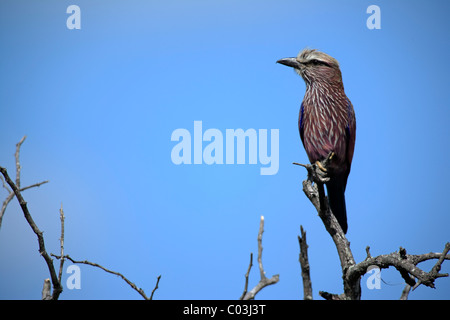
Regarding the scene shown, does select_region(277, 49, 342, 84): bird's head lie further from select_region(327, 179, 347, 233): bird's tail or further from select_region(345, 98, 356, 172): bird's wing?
select_region(327, 179, 347, 233): bird's tail

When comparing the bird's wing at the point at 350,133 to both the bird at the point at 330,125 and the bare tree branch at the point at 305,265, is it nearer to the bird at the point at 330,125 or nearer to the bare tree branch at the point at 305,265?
the bird at the point at 330,125

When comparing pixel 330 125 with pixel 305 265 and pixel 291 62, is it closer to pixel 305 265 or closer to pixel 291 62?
pixel 291 62

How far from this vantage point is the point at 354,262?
3035 millimetres

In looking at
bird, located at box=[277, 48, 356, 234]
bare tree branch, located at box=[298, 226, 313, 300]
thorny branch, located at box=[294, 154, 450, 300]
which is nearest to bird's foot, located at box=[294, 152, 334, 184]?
thorny branch, located at box=[294, 154, 450, 300]

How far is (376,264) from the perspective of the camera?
2816 mm

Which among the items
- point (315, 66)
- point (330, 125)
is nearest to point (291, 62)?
point (315, 66)

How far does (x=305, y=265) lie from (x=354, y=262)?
80 centimetres

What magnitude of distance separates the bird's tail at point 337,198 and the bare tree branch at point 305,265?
1875mm

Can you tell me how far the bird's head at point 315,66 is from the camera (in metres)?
4.53

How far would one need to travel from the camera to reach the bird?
425 cm

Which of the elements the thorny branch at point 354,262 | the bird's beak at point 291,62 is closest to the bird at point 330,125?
the bird's beak at point 291,62
